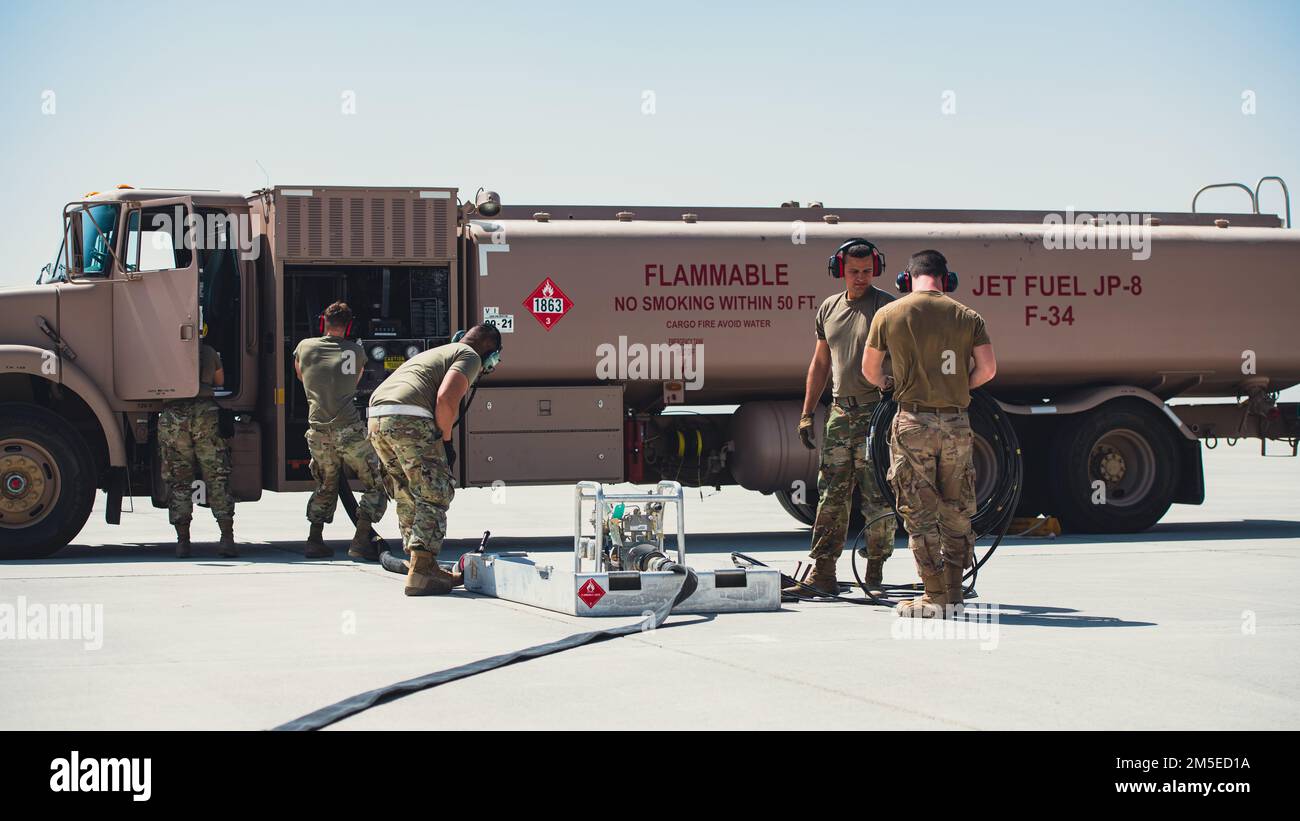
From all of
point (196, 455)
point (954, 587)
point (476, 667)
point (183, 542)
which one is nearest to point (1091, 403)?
point (954, 587)

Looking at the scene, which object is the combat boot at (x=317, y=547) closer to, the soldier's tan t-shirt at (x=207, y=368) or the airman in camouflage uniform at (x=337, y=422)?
the airman in camouflage uniform at (x=337, y=422)

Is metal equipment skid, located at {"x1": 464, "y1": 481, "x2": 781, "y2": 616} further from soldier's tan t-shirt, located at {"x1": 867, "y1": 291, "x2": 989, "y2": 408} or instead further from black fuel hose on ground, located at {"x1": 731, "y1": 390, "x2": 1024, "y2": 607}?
soldier's tan t-shirt, located at {"x1": 867, "y1": 291, "x2": 989, "y2": 408}


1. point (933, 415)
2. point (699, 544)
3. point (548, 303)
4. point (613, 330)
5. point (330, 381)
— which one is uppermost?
point (548, 303)

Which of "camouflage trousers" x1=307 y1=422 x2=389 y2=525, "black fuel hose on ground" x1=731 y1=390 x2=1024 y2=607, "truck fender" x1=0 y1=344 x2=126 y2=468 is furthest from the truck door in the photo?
"black fuel hose on ground" x1=731 y1=390 x2=1024 y2=607

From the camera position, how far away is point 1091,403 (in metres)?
14.4

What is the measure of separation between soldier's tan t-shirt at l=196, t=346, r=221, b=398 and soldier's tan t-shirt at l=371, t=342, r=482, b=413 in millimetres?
3207

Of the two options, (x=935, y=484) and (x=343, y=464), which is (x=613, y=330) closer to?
(x=343, y=464)

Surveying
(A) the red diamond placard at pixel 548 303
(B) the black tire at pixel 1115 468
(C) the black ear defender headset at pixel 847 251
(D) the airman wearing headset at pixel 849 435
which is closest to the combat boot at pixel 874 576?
(D) the airman wearing headset at pixel 849 435

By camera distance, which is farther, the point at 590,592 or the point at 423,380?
the point at 423,380

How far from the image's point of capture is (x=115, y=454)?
11.8m

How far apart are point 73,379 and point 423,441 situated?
13.9 feet

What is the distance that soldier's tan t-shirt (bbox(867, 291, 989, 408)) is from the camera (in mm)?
7883

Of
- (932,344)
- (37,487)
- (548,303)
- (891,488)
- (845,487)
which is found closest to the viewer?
(932,344)
